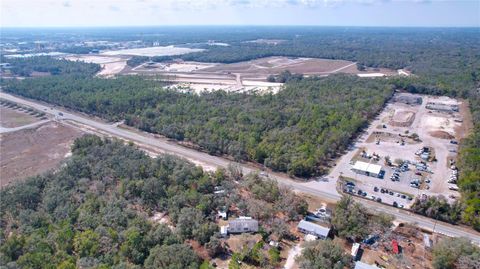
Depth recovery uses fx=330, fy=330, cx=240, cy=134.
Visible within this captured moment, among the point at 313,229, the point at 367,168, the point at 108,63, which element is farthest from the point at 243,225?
the point at 108,63

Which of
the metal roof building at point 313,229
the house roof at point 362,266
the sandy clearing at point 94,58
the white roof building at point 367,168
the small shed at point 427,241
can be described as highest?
the sandy clearing at point 94,58

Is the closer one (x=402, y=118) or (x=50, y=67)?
→ (x=402, y=118)

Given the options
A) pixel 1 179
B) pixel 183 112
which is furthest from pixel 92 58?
pixel 1 179

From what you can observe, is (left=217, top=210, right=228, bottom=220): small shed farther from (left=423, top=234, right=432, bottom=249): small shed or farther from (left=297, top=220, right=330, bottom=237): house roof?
(left=423, top=234, right=432, bottom=249): small shed

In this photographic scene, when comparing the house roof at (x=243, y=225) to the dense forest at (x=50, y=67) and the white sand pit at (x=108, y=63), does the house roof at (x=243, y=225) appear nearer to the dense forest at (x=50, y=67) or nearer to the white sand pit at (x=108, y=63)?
the white sand pit at (x=108, y=63)

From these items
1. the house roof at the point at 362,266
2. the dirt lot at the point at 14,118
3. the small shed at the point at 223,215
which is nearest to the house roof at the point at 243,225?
the small shed at the point at 223,215

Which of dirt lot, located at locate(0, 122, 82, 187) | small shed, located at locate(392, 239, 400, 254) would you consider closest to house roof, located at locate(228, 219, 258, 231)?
small shed, located at locate(392, 239, 400, 254)

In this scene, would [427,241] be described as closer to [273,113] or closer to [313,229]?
[313,229]
